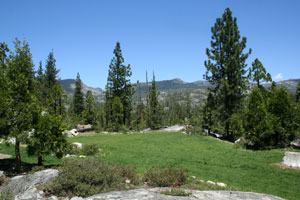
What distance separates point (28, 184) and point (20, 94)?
3.94 metres

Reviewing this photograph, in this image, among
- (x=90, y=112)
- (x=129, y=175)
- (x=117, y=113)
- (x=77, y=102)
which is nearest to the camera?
(x=129, y=175)

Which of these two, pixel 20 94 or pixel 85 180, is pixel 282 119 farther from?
pixel 20 94

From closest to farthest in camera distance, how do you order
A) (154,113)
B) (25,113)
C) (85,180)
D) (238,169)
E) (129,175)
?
(85,180)
(129,175)
(25,113)
(238,169)
(154,113)

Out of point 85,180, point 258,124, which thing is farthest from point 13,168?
point 258,124

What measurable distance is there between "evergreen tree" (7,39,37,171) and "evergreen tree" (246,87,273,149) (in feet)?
48.8

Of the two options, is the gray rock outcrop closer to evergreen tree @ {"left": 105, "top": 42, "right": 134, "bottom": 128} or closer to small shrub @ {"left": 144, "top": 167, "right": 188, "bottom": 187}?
small shrub @ {"left": 144, "top": 167, "right": 188, "bottom": 187}

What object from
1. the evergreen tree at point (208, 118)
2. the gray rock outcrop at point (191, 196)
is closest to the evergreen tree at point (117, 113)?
the evergreen tree at point (208, 118)

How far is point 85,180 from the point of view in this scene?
6590mm

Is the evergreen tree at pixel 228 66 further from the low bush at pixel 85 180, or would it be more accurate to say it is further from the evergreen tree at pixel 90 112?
the evergreen tree at pixel 90 112

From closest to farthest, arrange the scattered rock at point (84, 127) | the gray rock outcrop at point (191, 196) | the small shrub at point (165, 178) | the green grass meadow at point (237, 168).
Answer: the gray rock outcrop at point (191, 196), the small shrub at point (165, 178), the green grass meadow at point (237, 168), the scattered rock at point (84, 127)

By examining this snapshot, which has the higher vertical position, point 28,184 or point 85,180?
point 85,180

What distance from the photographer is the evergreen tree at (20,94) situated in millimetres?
8695

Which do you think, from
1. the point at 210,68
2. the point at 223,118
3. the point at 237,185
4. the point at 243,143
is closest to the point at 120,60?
the point at 210,68

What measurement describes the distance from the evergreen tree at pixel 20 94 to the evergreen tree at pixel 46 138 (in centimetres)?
37
